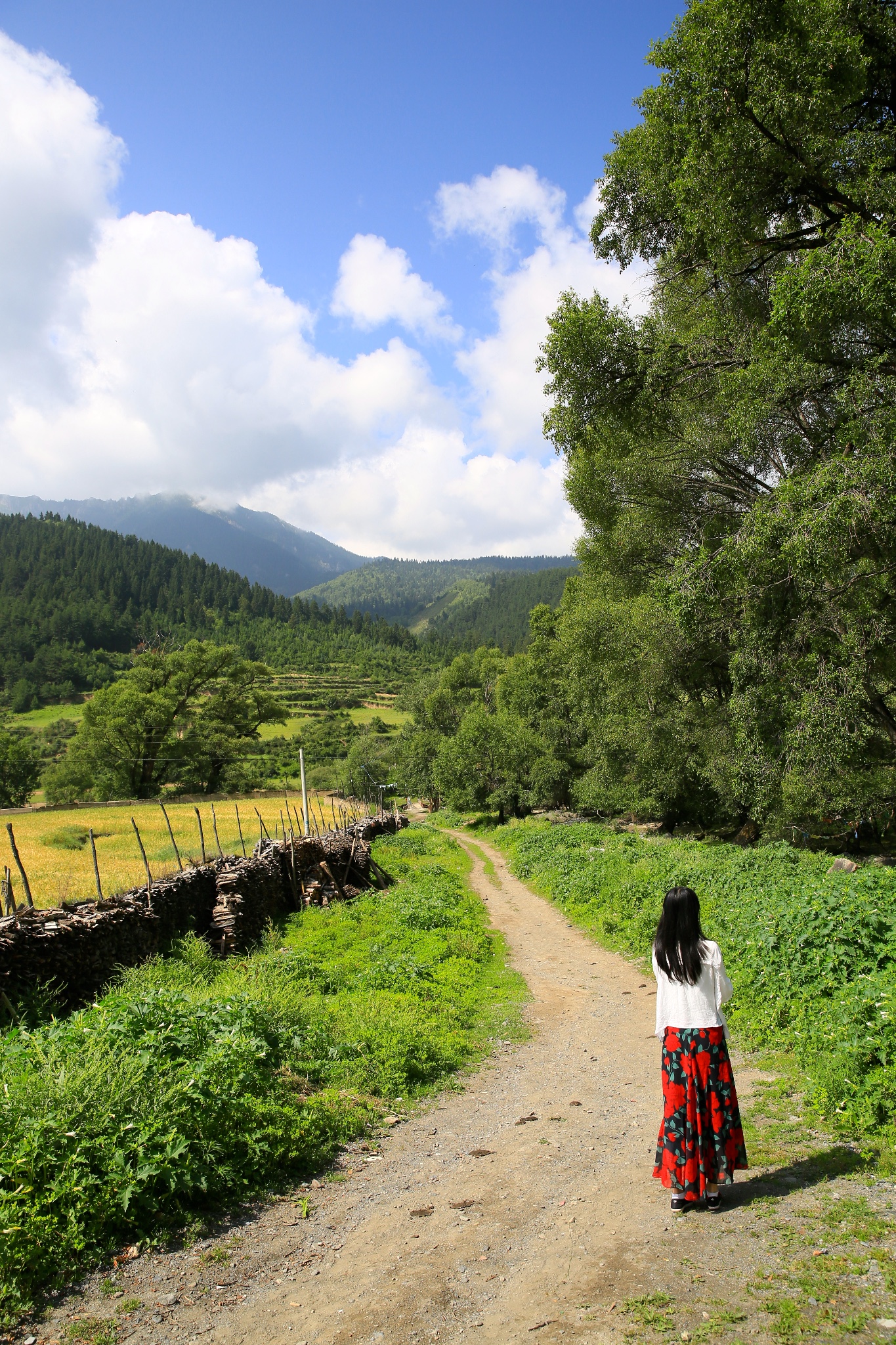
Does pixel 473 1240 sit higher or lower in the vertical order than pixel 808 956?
lower

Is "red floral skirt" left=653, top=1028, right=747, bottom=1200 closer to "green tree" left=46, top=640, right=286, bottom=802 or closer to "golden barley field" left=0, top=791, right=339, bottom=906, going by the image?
"golden barley field" left=0, top=791, right=339, bottom=906

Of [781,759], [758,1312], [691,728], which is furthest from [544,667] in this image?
[758,1312]

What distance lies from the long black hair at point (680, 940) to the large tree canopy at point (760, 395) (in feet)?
23.2

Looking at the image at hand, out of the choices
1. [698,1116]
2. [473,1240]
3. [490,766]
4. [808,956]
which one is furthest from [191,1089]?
[490,766]

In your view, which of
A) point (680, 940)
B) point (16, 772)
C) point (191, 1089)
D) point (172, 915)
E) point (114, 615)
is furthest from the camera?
point (114, 615)

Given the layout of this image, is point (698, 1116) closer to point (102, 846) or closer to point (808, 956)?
point (808, 956)

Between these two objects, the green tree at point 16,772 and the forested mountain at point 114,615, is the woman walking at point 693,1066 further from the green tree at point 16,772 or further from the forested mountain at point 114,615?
the forested mountain at point 114,615

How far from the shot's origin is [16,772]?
54562 mm

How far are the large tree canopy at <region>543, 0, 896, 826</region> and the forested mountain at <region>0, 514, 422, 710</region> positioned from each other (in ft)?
357

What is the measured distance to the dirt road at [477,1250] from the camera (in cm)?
340

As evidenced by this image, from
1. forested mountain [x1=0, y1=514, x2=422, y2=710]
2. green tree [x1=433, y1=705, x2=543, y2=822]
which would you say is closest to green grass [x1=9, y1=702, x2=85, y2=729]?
forested mountain [x1=0, y1=514, x2=422, y2=710]

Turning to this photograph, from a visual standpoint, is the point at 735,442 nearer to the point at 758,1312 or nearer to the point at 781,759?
the point at 781,759

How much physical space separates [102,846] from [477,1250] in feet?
72.2

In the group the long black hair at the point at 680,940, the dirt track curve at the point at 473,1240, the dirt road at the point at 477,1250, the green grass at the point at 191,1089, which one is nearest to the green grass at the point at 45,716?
the green grass at the point at 191,1089
